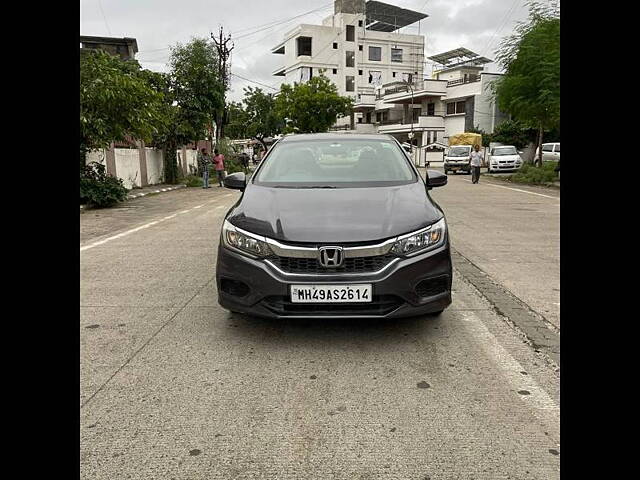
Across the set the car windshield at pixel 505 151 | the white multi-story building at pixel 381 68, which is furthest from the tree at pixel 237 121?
the car windshield at pixel 505 151

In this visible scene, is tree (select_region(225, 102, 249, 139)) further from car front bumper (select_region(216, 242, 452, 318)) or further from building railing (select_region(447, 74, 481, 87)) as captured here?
car front bumper (select_region(216, 242, 452, 318))

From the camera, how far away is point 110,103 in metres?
14.5

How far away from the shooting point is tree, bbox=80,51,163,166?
556 inches

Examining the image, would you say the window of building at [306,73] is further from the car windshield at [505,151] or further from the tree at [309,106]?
the car windshield at [505,151]

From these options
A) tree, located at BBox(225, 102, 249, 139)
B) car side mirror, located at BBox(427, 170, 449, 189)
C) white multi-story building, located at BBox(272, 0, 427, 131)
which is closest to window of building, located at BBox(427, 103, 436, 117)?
white multi-story building, located at BBox(272, 0, 427, 131)

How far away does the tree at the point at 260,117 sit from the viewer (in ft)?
190

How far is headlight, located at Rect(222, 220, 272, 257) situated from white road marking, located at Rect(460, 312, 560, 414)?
1.71 metres

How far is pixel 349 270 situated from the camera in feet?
12.8

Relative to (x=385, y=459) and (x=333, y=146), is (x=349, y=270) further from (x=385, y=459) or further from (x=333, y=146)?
(x=333, y=146)

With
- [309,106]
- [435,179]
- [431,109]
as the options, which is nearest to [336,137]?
[435,179]

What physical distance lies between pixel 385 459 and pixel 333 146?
3665 mm

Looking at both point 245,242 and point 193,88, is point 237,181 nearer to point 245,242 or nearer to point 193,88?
point 245,242
